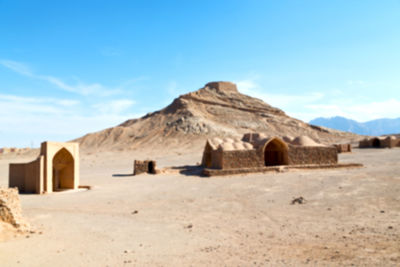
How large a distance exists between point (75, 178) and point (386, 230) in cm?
1418

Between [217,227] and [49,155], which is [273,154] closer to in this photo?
[49,155]

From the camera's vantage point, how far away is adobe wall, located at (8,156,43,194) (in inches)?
580

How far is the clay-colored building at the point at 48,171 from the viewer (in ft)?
48.8

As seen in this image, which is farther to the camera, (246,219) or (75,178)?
(75,178)

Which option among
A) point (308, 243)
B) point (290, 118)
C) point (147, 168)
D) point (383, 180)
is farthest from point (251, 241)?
point (290, 118)

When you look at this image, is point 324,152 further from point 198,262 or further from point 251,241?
point 198,262

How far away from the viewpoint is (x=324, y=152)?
21250 mm

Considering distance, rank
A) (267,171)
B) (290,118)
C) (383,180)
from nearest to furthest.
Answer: (383,180)
(267,171)
(290,118)

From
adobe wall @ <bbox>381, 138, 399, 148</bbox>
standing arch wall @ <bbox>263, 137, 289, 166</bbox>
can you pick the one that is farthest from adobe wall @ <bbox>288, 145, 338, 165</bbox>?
adobe wall @ <bbox>381, 138, 399, 148</bbox>

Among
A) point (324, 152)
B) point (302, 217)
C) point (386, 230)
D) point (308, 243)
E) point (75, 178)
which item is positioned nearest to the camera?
point (308, 243)

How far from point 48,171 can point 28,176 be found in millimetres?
1161

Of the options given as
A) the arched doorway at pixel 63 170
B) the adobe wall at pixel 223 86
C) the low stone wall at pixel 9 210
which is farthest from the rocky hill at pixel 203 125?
the low stone wall at pixel 9 210

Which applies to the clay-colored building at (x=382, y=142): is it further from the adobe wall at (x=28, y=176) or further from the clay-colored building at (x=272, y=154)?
the adobe wall at (x=28, y=176)

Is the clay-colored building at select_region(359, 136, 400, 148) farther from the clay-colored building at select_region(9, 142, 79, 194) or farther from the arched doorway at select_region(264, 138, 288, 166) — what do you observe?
the clay-colored building at select_region(9, 142, 79, 194)
